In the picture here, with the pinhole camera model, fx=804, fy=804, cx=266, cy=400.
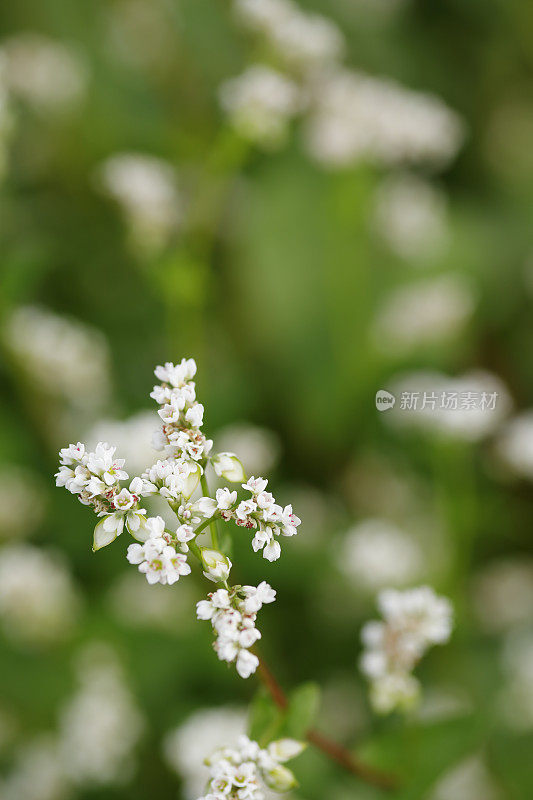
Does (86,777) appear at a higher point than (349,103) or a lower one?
lower

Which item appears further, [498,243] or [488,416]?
[498,243]

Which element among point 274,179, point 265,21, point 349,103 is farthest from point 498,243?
point 265,21

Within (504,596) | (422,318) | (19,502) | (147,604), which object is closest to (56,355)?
(19,502)

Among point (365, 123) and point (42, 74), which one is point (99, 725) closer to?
point (365, 123)

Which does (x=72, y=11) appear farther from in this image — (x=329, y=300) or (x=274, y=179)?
(x=329, y=300)

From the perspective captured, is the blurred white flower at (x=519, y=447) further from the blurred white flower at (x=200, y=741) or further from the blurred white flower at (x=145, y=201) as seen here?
the blurred white flower at (x=145, y=201)

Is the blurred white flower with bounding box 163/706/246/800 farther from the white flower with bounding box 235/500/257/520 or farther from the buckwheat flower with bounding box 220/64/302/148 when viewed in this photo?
the buckwheat flower with bounding box 220/64/302/148
